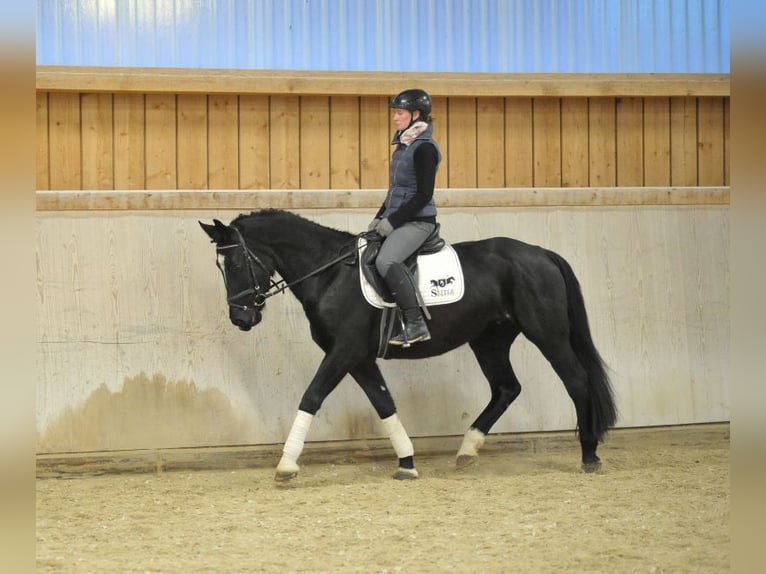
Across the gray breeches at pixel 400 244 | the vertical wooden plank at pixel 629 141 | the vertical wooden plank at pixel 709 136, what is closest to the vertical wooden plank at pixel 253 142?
the gray breeches at pixel 400 244

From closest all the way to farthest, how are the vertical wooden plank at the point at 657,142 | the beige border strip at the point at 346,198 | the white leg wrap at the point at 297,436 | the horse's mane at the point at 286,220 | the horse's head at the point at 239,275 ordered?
the white leg wrap at the point at 297,436 → the horse's head at the point at 239,275 → the horse's mane at the point at 286,220 → the beige border strip at the point at 346,198 → the vertical wooden plank at the point at 657,142

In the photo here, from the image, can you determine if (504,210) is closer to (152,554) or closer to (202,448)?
(202,448)

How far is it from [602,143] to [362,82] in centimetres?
191

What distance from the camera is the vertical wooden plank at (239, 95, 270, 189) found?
21.4ft

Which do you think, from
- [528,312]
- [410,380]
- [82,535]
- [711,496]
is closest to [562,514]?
[711,496]

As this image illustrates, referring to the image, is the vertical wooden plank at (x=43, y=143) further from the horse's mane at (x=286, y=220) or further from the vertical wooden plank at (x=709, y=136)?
the vertical wooden plank at (x=709, y=136)

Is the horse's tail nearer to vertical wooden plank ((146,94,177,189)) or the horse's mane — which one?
the horse's mane

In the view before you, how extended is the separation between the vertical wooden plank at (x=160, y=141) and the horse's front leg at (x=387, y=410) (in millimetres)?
2007

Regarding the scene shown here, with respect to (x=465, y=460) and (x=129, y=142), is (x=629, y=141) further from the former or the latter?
(x=129, y=142)

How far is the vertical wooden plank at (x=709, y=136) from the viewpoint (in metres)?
7.16

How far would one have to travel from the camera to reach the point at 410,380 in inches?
251

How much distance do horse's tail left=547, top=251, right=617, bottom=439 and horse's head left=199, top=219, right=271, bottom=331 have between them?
187cm

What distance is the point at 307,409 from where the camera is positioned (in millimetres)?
5219

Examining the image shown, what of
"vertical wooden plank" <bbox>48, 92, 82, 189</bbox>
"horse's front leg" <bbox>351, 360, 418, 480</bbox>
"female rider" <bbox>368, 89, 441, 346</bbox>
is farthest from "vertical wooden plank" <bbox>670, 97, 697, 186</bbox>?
"vertical wooden plank" <bbox>48, 92, 82, 189</bbox>
